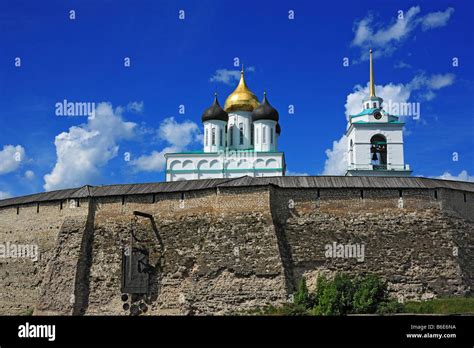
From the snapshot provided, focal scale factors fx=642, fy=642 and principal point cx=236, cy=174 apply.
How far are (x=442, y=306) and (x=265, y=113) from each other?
20232mm

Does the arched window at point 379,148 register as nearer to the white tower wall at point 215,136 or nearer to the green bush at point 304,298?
the white tower wall at point 215,136

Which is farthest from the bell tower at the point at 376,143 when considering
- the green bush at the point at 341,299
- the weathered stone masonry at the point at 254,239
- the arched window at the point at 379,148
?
the green bush at the point at 341,299

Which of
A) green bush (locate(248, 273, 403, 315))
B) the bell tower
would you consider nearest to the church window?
the bell tower

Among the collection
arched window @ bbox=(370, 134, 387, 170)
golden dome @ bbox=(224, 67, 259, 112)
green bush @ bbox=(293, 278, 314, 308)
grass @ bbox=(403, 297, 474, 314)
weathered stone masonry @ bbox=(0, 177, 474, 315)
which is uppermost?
Answer: golden dome @ bbox=(224, 67, 259, 112)

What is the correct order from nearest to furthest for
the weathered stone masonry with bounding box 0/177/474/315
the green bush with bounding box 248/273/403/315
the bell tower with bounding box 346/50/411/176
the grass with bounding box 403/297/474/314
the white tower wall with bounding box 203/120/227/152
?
the grass with bounding box 403/297/474/314
the green bush with bounding box 248/273/403/315
the weathered stone masonry with bounding box 0/177/474/315
the bell tower with bounding box 346/50/411/176
the white tower wall with bounding box 203/120/227/152

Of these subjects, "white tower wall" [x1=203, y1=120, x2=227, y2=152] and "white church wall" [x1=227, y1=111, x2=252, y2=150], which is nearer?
"white tower wall" [x1=203, y1=120, x2=227, y2=152]

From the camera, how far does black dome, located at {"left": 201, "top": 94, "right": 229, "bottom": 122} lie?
37.7m

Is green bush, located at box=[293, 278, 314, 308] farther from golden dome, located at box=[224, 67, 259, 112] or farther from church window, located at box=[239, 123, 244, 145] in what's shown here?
golden dome, located at box=[224, 67, 259, 112]

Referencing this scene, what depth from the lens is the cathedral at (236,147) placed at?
36.5 meters

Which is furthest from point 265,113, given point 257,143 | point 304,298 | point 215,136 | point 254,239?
point 304,298

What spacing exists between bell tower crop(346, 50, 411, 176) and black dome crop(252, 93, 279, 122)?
4.39m
